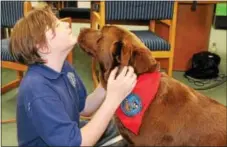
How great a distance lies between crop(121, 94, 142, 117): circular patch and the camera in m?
1.31

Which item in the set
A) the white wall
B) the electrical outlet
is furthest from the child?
the electrical outlet

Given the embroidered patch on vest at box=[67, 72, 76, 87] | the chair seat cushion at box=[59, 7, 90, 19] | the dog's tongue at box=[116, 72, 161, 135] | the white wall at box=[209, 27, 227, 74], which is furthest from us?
the chair seat cushion at box=[59, 7, 90, 19]

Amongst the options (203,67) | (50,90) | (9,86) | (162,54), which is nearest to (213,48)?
(203,67)

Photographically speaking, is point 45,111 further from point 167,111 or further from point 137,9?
point 137,9

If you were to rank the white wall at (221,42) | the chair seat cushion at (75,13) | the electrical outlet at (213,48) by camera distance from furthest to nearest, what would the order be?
the electrical outlet at (213,48) → the chair seat cushion at (75,13) → the white wall at (221,42)

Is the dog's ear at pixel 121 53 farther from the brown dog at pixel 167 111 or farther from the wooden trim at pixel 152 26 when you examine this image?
the wooden trim at pixel 152 26

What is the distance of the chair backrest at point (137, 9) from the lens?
2.38 meters

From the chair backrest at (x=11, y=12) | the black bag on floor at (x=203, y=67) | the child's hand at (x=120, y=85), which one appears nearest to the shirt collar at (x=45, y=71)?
the child's hand at (x=120, y=85)

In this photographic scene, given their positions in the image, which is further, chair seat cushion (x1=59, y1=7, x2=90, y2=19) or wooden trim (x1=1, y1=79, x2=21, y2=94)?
chair seat cushion (x1=59, y1=7, x2=90, y2=19)

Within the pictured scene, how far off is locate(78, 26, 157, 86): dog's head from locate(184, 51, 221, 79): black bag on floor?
7.31 ft

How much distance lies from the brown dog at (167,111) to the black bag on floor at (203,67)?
213 cm

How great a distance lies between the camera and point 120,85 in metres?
1.28

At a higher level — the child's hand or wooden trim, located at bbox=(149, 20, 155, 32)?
wooden trim, located at bbox=(149, 20, 155, 32)

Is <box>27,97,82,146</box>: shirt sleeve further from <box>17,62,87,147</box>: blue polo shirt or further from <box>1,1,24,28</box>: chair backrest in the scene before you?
<box>1,1,24,28</box>: chair backrest
